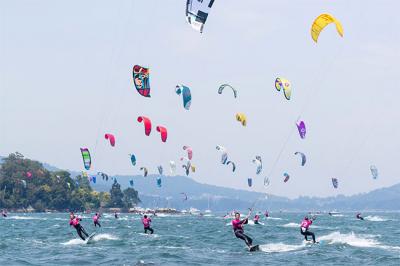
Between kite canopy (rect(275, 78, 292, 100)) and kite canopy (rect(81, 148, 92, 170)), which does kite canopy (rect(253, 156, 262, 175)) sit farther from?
kite canopy (rect(275, 78, 292, 100))

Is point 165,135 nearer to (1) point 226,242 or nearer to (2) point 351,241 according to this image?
(1) point 226,242

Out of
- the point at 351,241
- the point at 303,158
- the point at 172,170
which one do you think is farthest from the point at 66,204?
the point at 351,241

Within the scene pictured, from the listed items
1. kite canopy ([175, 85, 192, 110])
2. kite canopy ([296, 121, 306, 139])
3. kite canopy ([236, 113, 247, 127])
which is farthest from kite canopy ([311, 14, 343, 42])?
kite canopy ([236, 113, 247, 127])

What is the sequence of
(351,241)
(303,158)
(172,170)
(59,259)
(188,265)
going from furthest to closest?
(172,170), (303,158), (351,241), (59,259), (188,265)

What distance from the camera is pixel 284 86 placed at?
132 feet

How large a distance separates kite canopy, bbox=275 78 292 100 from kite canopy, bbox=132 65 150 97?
26.1ft

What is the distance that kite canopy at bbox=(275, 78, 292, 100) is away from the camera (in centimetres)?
3948

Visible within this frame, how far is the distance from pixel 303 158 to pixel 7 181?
108203 mm

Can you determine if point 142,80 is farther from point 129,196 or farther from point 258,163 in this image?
point 129,196

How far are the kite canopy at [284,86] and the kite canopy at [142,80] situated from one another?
7956 mm

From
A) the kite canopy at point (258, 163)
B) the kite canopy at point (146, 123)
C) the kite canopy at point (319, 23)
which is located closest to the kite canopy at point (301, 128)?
the kite canopy at point (146, 123)

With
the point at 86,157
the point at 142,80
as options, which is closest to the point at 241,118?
the point at 86,157

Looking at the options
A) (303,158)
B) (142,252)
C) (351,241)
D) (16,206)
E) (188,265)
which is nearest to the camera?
(188,265)

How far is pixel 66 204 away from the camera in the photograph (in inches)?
6220
